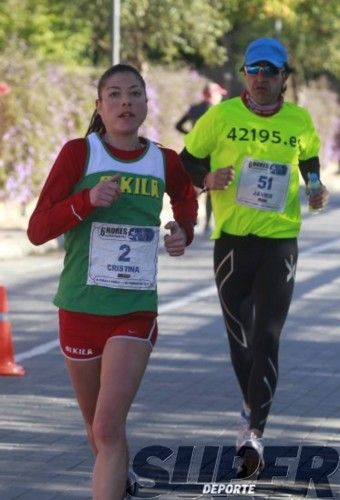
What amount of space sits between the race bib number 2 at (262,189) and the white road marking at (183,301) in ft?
12.1

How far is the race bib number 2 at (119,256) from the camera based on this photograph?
598cm

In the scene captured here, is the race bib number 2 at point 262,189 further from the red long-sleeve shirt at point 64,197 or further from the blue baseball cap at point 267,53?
the red long-sleeve shirt at point 64,197

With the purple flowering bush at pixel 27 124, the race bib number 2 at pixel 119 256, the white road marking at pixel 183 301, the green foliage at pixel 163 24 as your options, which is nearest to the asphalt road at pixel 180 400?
the white road marking at pixel 183 301

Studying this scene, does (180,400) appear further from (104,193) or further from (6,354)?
(104,193)

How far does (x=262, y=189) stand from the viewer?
7.61 meters

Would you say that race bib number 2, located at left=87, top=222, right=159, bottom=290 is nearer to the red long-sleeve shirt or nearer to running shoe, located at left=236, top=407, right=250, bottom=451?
the red long-sleeve shirt

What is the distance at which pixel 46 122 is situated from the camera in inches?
933

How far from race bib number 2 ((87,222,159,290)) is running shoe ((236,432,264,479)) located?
152 cm

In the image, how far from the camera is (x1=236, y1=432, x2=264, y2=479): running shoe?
7.22 m

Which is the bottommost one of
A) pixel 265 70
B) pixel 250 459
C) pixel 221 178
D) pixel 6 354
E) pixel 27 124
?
pixel 27 124

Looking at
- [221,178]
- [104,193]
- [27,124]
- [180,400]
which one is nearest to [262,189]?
[221,178]

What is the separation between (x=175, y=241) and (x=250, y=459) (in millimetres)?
1611

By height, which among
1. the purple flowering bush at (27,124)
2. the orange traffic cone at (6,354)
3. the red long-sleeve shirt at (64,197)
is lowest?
the purple flowering bush at (27,124)

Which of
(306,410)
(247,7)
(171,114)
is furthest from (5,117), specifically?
(247,7)
